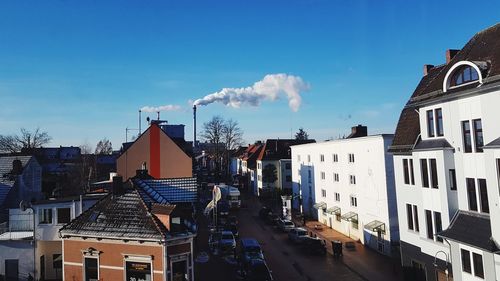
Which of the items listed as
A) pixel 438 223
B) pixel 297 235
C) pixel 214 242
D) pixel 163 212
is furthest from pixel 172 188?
pixel 297 235

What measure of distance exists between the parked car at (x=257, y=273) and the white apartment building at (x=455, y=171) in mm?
8953

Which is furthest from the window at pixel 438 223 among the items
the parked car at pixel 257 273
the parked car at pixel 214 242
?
the parked car at pixel 214 242

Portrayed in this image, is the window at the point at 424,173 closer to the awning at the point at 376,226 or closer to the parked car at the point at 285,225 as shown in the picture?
the awning at the point at 376,226

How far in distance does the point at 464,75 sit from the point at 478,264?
9.13 meters

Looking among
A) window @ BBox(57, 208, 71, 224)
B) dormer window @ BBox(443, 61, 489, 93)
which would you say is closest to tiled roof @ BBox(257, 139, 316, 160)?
window @ BBox(57, 208, 71, 224)

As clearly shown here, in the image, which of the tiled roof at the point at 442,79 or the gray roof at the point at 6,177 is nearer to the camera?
the tiled roof at the point at 442,79

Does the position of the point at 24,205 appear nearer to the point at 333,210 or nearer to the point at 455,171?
the point at 455,171

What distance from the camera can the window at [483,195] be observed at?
1770cm

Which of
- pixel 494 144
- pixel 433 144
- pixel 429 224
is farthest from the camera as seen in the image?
pixel 429 224

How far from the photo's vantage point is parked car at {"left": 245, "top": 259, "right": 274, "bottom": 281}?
76.5 ft

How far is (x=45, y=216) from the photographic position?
23875 mm

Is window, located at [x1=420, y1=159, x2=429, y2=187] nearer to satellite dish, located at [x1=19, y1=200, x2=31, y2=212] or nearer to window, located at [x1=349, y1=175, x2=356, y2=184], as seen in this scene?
window, located at [x1=349, y1=175, x2=356, y2=184]

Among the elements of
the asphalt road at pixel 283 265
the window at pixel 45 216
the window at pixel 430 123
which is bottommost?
the asphalt road at pixel 283 265

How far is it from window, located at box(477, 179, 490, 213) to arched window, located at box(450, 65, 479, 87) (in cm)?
495
